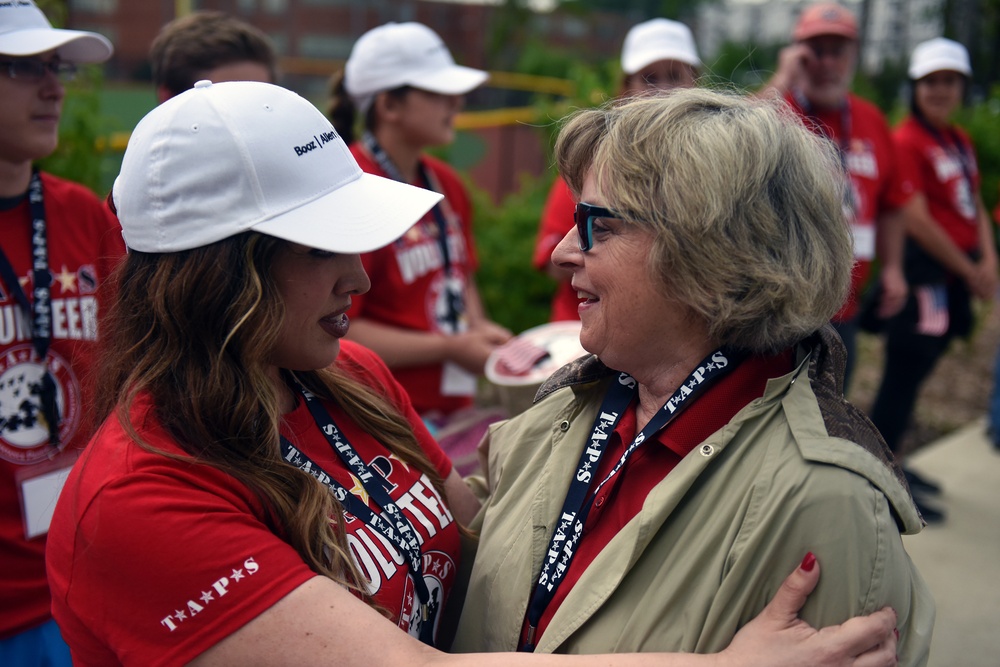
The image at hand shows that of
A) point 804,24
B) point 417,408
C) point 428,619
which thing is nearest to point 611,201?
point 428,619

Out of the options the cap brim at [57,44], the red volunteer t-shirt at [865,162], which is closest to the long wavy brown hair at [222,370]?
the cap brim at [57,44]

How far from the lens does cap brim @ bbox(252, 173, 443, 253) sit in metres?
1.67

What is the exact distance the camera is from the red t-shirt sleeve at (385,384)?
2.20m

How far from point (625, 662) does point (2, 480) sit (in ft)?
5.50

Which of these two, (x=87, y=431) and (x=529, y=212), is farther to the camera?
(x=529, y=212)

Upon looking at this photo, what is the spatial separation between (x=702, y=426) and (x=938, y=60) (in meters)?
→ 4.96

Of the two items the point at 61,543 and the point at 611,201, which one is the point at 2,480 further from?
the point at 611,201

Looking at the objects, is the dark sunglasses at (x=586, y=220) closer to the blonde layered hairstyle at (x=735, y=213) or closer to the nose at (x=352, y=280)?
the blonde layered hairstyle at (x=735, y=213)

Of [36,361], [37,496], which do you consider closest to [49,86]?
[36,361]

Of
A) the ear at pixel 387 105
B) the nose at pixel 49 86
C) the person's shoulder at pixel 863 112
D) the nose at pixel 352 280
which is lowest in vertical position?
the person's shoulder at pixel 863 112

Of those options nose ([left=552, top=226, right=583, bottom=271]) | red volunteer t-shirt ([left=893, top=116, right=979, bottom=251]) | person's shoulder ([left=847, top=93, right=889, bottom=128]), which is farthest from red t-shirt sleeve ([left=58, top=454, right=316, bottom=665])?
red volunteer t-shirt ([left=893, top=116, right=979, bottom=251])

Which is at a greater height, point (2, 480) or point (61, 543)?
point (61, 543)

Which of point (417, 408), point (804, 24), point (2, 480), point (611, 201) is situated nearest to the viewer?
point (611, 201)

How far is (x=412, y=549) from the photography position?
1867 mm
